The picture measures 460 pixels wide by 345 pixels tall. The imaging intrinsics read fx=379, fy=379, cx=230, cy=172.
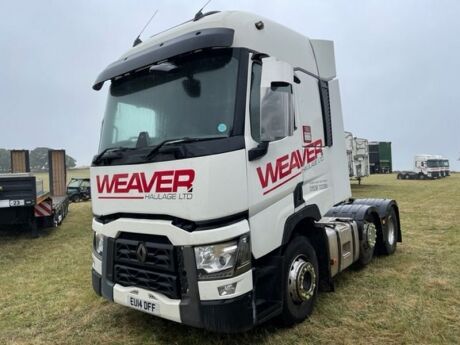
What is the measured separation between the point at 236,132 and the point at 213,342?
79.9 inches

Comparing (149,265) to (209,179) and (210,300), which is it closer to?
(210,300)

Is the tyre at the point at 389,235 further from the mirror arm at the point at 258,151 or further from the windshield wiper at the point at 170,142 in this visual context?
the windshield wiper at the point at 170,142

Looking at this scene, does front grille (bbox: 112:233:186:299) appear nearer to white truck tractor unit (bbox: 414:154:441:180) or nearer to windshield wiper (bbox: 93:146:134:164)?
windshield wiper (bbox: 93:146:134:164)

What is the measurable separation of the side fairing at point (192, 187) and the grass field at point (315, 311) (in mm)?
1426

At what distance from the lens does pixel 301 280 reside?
381 centimetres

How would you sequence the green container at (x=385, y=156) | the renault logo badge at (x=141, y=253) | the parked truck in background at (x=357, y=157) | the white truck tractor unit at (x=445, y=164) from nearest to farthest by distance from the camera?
the renault logo badge at (x=141, y=253) < the parked truck in background at (x=357, y=157) < the green container at (x=385, y=156) < the white truck tractor unit at (x=445, y=164)

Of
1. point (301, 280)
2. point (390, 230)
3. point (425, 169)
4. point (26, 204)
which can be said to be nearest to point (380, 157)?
point (425, 169)

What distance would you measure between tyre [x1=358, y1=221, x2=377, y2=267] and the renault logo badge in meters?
3.65

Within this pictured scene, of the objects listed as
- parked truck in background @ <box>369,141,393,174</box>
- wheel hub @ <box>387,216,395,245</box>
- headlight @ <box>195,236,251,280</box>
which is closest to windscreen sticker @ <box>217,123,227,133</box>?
headlight @ <box>195,236,251,280</box>

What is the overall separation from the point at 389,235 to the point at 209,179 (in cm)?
495

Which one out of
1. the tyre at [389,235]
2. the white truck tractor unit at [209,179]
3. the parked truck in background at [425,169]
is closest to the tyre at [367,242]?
the tyre at [389,235]

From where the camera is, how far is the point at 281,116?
3191mm

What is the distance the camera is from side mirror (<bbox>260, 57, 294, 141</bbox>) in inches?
125

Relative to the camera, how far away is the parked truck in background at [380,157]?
3300 centimetres
